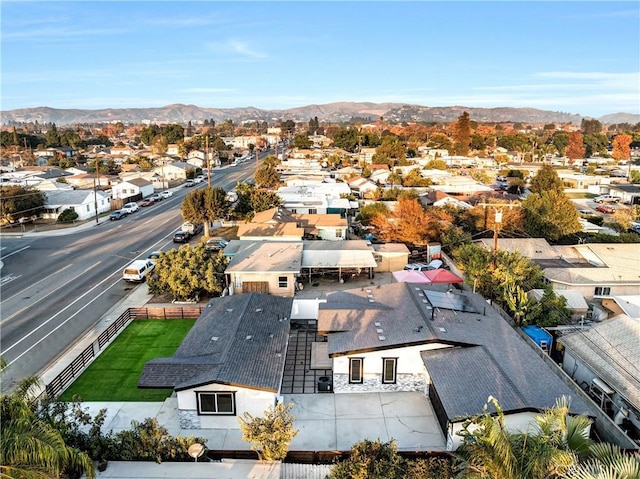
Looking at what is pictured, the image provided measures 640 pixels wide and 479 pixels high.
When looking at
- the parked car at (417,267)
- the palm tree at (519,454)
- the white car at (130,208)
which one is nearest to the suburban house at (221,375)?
the palm tree at (519,454)

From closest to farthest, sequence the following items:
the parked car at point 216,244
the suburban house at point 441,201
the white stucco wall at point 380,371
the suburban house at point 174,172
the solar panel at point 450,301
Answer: the white stucco wall at point 380,371 → the solar panel at point 450,301 → the parked car at point 216,244 → the suburban house at point 441,201 → the suburban house at point 174,172

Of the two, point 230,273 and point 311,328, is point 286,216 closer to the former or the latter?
point 230,273

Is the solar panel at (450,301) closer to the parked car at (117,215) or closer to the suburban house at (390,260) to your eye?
the suburban house at (390,260)

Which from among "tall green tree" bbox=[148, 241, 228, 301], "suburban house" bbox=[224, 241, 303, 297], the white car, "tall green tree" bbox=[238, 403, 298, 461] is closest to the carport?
"suburban house" bbox=[224, 241, 303, 297]

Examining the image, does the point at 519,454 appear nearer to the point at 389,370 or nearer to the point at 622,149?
the point at 389,370

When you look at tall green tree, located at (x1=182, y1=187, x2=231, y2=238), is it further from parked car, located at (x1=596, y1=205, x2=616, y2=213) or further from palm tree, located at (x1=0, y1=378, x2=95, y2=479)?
parked car, located at (x1=596, y1=205, x2=616, y2=213)
